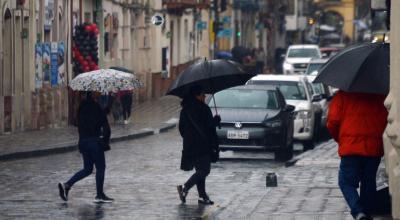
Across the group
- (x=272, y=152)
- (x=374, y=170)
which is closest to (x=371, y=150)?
(x=374, y=170)

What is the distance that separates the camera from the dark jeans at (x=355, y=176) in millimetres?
13570

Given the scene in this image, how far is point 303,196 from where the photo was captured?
17.4m

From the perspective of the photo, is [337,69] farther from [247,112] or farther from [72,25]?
[72,25]

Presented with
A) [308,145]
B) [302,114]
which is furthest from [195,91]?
[308,145]

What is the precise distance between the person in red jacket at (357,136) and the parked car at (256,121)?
37.5 feet

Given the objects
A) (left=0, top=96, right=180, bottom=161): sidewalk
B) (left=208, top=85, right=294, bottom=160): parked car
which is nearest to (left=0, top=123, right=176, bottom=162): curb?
(left=0, top=96, right=180, bottom=161): sidewalk

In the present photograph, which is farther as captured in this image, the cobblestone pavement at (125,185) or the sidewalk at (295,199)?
the cobblestone pavement at (125,185)

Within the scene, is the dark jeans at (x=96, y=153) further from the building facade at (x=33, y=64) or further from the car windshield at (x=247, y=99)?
the building facade at (x=33, y=64)

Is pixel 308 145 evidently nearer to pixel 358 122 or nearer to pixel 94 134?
pixel 94 134

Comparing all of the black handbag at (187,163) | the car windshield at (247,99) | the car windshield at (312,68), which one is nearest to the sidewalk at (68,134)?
the car windshield at (247,99)

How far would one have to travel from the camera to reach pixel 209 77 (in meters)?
17.2

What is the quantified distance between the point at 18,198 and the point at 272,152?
1056cm

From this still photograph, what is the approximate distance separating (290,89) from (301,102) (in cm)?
98

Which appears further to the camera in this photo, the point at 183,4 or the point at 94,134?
the point at 183,4
